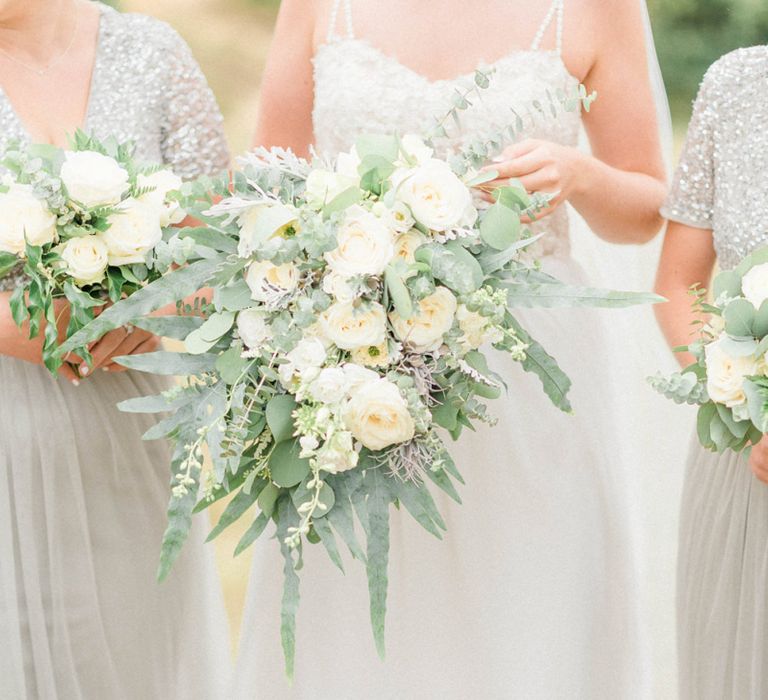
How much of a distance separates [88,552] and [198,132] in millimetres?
808

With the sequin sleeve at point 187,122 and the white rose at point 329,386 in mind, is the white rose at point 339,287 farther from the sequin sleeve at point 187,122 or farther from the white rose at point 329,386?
the sequin sleeve at point 187,122

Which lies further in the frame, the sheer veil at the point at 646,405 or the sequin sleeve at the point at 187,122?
the sheer veil at the point at 646,405

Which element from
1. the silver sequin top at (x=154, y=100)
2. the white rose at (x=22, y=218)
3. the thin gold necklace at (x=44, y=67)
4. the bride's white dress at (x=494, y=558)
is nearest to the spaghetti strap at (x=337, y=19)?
the bride's white dress at (x=494, y=558)

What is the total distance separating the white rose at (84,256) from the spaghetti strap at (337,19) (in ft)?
2.19

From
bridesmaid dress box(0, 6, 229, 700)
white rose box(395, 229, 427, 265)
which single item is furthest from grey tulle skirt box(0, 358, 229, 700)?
white rose box(395, 229, 427, 265)

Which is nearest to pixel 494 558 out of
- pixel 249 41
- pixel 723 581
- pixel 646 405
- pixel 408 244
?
pixel 723 581

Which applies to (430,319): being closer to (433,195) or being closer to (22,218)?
(433,195)

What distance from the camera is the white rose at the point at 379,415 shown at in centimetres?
151

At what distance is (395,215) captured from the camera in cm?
155

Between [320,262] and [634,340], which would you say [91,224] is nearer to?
[320,262]

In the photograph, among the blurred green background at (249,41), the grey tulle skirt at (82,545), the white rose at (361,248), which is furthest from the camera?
the blurred green background at (249,41)

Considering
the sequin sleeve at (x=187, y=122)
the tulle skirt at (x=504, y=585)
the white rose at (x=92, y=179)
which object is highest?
the sequin sleeve at (x=187, y=122)

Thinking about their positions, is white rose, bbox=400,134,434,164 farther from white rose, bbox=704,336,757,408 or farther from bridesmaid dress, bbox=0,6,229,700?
bridesmaid dress, bbox=0,6,229,700

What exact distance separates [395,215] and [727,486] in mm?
881
